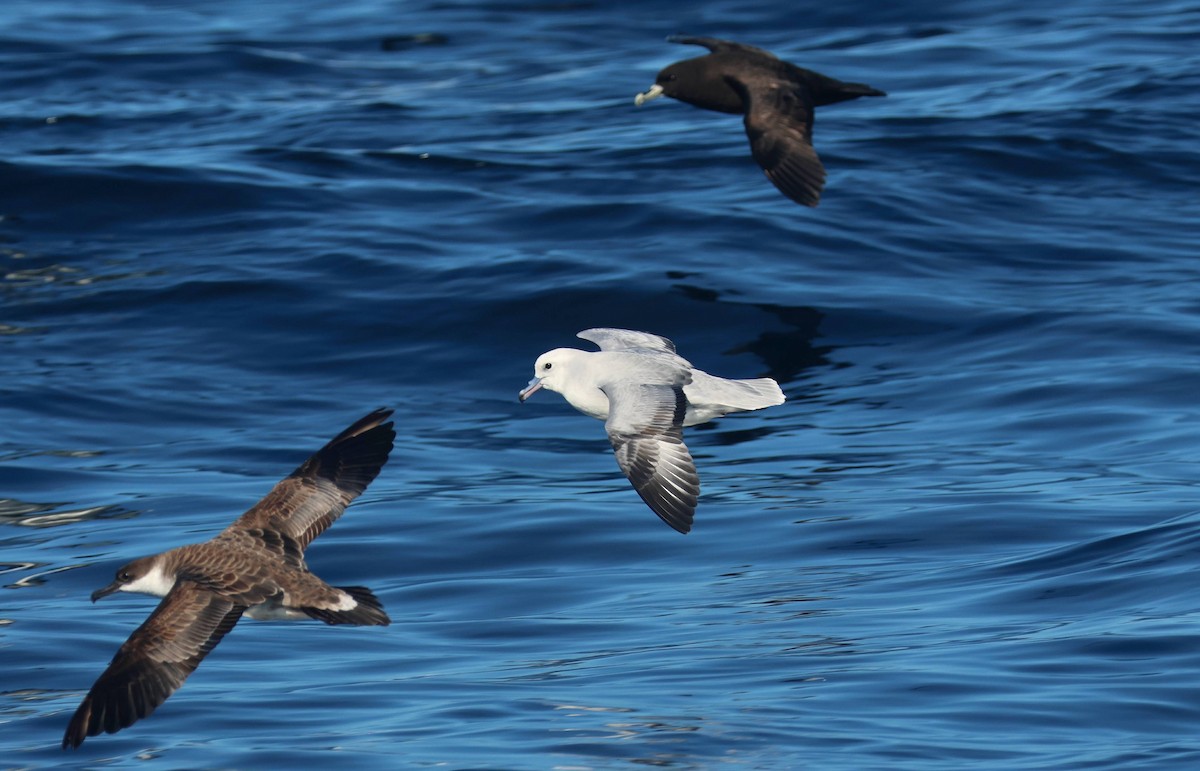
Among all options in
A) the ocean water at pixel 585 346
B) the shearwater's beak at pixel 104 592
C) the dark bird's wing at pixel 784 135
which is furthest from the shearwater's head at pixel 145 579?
the dark bird's wing at pixel 784 135

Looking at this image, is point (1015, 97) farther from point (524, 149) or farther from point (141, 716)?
point (141, 716)

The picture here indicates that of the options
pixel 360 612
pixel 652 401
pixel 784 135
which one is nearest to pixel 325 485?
pixel 360 612

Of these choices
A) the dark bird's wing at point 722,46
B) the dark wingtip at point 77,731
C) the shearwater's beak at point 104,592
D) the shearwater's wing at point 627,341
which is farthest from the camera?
the dark bird's wing at point 722,46

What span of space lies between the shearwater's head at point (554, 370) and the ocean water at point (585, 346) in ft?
4.39

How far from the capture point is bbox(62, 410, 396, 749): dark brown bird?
666cm

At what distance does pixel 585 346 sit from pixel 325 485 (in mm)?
7172

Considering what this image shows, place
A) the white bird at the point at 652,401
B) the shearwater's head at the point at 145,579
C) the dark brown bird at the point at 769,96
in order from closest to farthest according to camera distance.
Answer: the shearwater's head at the point at 145,579
the white bird at the point at 652,401
the dark brown bird at the point at 769,96

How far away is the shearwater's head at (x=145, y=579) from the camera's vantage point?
7457mm

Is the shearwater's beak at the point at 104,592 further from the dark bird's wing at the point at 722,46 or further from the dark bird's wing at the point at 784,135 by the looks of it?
the dark bird's wing at the point at 722,46

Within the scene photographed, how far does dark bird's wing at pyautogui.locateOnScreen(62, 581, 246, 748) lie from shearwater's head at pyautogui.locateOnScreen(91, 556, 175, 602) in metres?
0.38

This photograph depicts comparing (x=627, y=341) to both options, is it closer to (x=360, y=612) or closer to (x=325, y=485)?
(x=325, y=485)

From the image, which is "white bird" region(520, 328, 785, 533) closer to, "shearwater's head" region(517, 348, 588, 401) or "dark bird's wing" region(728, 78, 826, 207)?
"shearwater's head" region(517, 348, 588, 401)

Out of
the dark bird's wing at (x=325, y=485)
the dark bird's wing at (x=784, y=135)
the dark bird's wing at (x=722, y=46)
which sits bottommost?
the dark bird's wing at (x=325, y=485)

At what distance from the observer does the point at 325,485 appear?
809 cm
